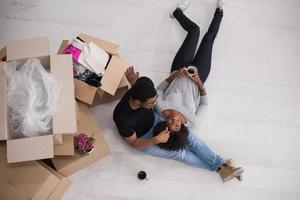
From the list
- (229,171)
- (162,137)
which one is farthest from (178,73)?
(229,171)

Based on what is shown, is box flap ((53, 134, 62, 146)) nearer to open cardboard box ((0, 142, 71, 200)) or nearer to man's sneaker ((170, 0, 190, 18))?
open cardboard box ((0, 142, 71, 200))

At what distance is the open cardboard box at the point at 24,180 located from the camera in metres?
1.82

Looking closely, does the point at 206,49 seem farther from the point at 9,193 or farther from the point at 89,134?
the point at 9,193

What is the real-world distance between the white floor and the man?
0.26 meters

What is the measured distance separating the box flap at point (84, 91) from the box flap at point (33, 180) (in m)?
0.45

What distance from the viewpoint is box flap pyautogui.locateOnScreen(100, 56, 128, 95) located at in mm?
2039

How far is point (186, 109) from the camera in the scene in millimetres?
2162

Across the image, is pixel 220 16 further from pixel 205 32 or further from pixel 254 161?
pixel 254 161

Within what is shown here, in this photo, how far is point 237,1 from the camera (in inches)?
105

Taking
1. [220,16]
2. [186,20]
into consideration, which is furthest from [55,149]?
[220,16]

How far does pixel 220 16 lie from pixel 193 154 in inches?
40.3

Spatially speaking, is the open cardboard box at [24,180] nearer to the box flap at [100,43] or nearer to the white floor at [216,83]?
the white floor at [216,83]

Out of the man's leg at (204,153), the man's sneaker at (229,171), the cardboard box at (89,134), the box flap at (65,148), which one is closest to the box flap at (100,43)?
the cardboard box at (89,134)

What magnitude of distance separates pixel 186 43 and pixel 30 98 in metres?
1.12
